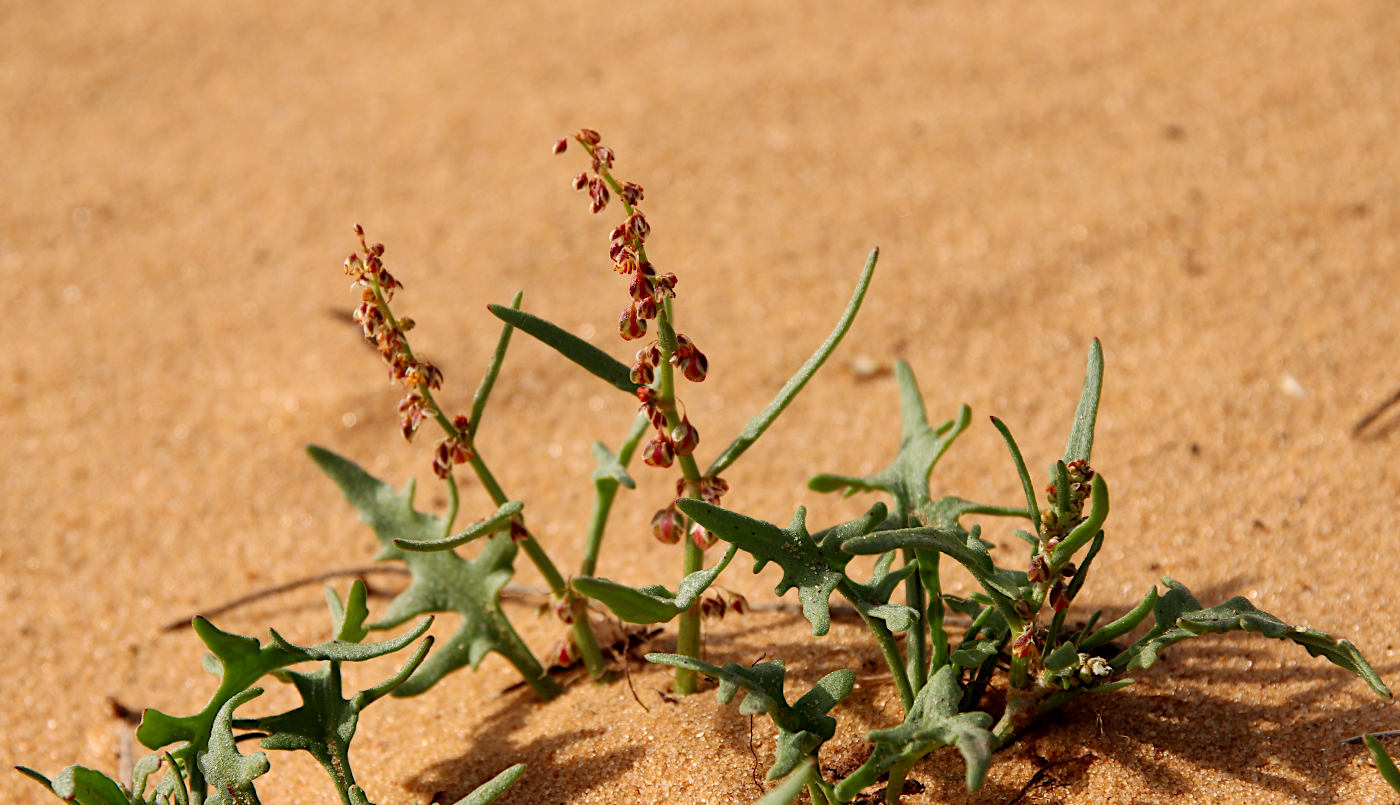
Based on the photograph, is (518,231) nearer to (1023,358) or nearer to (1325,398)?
(1023,358)

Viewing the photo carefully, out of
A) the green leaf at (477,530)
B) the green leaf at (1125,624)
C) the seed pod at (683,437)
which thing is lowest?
the green leaf at (1125,624)

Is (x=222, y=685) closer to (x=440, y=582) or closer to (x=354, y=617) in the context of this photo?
(x=354, y=617)

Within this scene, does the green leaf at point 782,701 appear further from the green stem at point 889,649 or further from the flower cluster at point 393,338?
the flower cluster at point 393,338

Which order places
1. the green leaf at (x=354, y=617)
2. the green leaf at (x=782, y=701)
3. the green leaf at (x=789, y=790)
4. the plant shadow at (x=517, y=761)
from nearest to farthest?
the green leaf at (x=789, y=790)
the green leaf at (x=782, y=701)
the green leaf at (x=354, y=617)
the plant shadow at (x=517, y=761)

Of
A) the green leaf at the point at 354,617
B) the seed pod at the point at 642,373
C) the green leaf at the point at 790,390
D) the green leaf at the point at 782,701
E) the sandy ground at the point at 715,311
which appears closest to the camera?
the green leaf at the point at 782,701

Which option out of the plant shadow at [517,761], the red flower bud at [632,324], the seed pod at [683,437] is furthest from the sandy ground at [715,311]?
the red flower bud at [632,324]

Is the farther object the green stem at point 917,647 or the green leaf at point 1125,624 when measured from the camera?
the green stem at point 917,647

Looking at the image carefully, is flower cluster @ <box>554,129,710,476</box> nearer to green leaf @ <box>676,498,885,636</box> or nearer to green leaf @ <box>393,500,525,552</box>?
green leaf @ <box>676,498,885,636</box>

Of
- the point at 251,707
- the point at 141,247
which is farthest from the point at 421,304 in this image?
the point at 251,707
